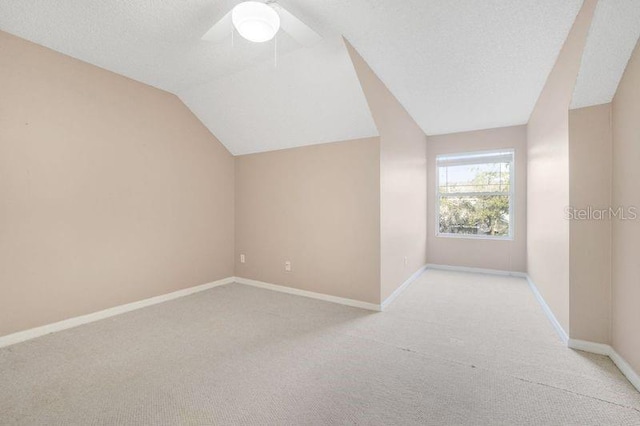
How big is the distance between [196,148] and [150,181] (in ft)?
2.63

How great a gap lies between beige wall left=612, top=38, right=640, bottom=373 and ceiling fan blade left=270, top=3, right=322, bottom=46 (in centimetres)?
207

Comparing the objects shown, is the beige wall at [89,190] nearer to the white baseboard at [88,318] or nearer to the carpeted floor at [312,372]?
the white baseboard at [88,318]

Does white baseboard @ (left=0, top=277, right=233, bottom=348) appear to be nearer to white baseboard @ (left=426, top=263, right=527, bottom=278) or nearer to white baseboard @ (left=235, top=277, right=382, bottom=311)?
white baseboard @ (left=235, top=277, right=382, bottom=311)

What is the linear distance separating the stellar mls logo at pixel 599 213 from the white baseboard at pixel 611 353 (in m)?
0.98

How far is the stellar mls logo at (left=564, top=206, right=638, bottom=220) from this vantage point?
1.91 metres

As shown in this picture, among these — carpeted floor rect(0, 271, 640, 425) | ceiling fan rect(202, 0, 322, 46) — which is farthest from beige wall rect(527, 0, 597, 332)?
ceiling fan rect(202, 0, 322, 46)

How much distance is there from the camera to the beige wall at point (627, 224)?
1.77m

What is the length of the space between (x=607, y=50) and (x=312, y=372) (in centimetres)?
288

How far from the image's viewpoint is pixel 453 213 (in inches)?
206

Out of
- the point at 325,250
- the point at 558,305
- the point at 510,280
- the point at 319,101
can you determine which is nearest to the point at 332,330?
the point at 325,250

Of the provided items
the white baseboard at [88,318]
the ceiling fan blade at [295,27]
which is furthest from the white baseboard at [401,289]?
the ceiling fan blade at [295,27]

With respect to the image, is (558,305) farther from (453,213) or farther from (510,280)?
(453,213)

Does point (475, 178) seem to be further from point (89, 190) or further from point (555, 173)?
point (89, 190)

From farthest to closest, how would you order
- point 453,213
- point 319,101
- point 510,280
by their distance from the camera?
1. point 453,213
2. point 510,280
3. point 319,101
